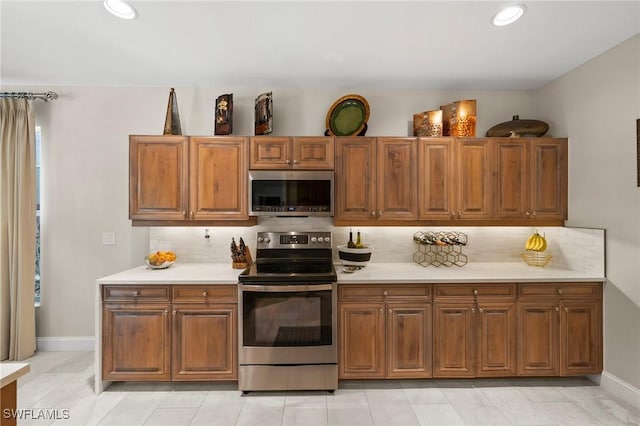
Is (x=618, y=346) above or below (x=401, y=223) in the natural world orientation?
below

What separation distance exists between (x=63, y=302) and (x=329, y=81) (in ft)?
11.4

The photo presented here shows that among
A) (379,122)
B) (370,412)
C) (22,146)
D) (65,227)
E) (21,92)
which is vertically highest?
(21,92)

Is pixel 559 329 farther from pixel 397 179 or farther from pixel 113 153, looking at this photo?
pixel 113 153

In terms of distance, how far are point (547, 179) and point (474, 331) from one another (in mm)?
1556

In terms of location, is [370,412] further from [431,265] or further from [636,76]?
[636,76]

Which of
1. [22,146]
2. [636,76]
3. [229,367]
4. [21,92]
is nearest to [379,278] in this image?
[229,367]

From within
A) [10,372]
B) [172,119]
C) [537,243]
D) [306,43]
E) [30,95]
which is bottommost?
[10,372]

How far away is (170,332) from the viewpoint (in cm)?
258

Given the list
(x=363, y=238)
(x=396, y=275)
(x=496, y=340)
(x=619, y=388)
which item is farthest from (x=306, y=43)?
(x=619, y=388)

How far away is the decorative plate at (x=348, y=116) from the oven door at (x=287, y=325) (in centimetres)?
148

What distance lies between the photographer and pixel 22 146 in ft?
10.2

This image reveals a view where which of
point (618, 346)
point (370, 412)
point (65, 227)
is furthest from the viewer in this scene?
point (65, 227)

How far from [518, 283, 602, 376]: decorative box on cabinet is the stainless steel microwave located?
181cm

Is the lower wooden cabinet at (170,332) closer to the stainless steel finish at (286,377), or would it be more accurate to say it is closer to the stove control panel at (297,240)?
the stainless steel finish at (286,377)
